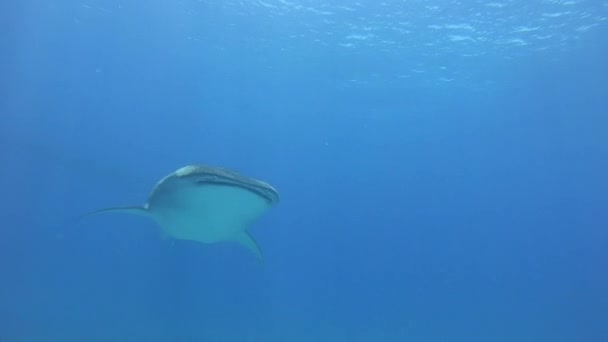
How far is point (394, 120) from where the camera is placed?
37.3 m

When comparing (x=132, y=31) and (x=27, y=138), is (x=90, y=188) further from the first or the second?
(x=132, y=31)

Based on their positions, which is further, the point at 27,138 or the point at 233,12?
the point at 27,138

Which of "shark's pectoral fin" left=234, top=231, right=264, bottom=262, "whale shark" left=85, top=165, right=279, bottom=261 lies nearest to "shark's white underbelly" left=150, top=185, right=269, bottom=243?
"whale shark" left=85, top=165, right=279, bottom=261

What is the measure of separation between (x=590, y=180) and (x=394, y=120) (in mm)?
23384

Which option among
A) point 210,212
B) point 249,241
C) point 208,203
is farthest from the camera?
point 249,241

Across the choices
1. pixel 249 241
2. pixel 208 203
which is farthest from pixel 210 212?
pixel 249 241

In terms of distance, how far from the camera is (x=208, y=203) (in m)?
6.46

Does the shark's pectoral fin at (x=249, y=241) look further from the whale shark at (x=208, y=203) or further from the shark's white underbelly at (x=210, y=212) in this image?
the shark's white underbelly at (x=210, y=212)

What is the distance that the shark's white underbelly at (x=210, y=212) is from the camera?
609 cm

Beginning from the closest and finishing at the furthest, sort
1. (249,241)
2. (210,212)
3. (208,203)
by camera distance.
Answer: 1. (208,203)
2. (210,212)
3. (249,241)

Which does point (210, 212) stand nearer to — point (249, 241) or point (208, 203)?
point (208, 203)

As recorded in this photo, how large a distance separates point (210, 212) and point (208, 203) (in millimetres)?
345

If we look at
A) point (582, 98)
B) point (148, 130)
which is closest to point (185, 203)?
point (582, 98)

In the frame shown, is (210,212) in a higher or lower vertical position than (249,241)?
lower
